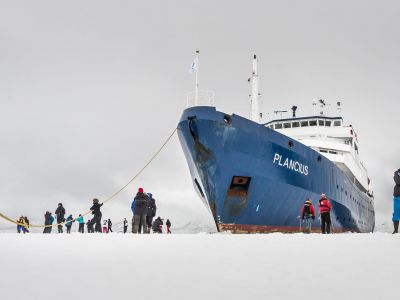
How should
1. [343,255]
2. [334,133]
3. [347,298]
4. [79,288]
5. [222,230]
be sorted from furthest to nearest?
[334,133], [222,230], [343,255], [79,288], [347,298]

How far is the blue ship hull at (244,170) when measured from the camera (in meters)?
17.2

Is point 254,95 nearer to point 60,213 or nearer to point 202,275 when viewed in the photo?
point 60,213

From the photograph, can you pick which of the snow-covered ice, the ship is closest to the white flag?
the ship

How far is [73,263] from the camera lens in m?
4.72

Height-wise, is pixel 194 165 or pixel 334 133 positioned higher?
pixel 334 133

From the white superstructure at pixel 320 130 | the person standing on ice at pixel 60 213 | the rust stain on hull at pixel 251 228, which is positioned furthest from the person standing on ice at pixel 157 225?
the white superstructure at pixel 320 130

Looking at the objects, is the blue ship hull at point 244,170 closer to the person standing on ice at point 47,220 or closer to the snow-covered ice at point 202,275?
the person standing on ice at point 47,220

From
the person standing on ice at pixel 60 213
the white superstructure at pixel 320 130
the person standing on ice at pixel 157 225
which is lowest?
the person standing on ice at pixel 157 225

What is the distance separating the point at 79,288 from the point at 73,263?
1559 millimetres

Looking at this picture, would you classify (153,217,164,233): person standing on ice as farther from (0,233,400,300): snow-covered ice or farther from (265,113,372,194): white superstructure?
(0,233,400,300): snow-covered ice

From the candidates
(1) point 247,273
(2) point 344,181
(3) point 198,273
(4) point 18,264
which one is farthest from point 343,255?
(2) point 344,181

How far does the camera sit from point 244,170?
17219mm

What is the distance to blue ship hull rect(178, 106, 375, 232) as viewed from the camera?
1725cm

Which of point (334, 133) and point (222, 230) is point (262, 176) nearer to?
point (222, 230)
